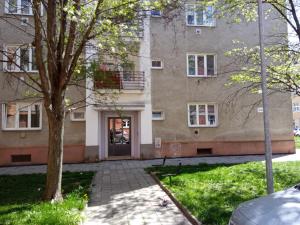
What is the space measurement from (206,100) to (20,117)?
980 centimetres

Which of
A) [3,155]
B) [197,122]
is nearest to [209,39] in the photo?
[197,122]

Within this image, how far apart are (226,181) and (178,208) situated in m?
2.96

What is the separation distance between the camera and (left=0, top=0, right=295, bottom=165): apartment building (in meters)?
16.7

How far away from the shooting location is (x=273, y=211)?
329 cm

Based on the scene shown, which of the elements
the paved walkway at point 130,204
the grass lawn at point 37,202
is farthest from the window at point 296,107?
the grass lawn at point 37,202

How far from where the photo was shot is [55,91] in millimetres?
7867

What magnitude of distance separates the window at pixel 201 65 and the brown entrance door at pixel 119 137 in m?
4.52

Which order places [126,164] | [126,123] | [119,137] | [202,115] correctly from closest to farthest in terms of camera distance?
[126,164]
[119,137]
[126,123]
[202,115]

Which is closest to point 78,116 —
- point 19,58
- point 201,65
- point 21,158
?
point 21,158

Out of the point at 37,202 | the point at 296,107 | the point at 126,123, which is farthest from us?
the point at 296,107

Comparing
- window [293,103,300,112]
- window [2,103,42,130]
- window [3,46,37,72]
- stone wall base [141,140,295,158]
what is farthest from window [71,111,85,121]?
window [293,103,300,112]

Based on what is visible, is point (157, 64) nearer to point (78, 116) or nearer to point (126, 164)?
point (78, 116)

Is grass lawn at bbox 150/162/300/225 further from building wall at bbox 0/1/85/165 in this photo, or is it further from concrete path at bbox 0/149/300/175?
building wall at bbox 0/1/85/165

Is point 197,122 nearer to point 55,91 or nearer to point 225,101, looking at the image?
point 225,101
